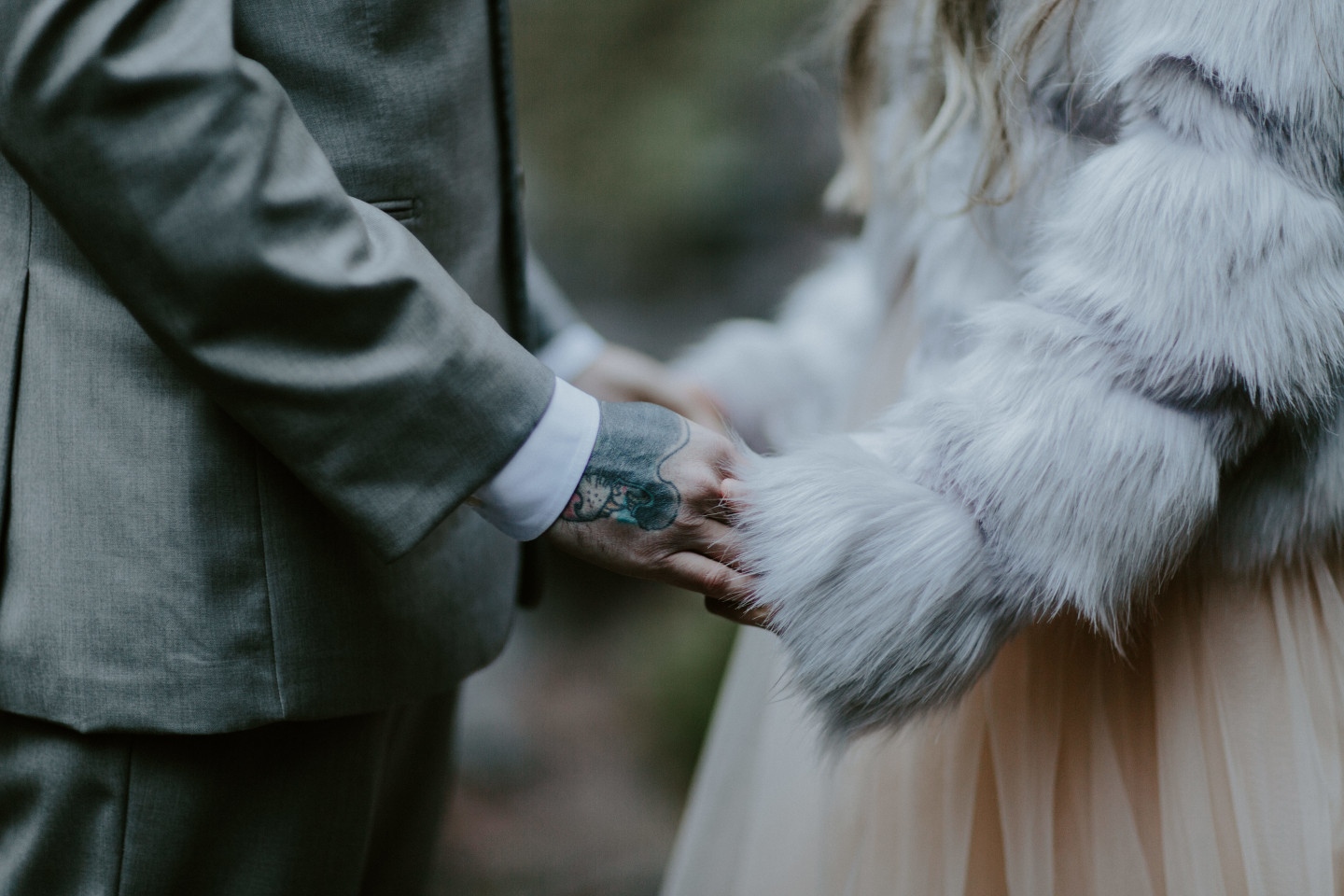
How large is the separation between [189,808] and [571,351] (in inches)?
27.6

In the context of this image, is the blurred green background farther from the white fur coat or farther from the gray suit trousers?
the white fur coat

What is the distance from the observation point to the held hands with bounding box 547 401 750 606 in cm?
71

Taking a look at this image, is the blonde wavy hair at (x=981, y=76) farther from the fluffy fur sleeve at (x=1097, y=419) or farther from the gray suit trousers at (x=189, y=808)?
the gray suit trousers at (x=189, y=808)

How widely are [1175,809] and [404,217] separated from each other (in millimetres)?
806

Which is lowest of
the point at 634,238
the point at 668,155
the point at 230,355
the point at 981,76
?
the point at 634,238

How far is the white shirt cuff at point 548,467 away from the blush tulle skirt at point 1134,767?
0.25 metres

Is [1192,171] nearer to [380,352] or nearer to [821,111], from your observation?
[380,352]

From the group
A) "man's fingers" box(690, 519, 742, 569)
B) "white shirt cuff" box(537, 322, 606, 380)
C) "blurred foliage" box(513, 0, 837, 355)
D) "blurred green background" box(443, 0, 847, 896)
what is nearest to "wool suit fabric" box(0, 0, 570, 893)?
"man's fingers" box(690, 519, 742, 569)

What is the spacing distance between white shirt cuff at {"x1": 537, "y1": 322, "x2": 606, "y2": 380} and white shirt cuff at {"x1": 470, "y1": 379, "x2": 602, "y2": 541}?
50 cm

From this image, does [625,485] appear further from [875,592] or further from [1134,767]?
[1134,767]

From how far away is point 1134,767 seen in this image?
→ 78 centimetres

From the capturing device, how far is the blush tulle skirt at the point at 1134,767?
73 cm

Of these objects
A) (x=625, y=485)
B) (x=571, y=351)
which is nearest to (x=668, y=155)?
(x=571, y=351)

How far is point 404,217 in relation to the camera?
0.73 m
